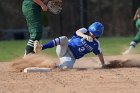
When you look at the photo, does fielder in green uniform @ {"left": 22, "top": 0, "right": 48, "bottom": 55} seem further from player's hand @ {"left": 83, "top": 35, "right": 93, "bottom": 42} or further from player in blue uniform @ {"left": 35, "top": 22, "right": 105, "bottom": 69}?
→ player's hand @ {"left": 83, "top": 35, "right": 93, "bottom": 42}

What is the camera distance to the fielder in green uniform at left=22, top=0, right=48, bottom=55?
9315 mm

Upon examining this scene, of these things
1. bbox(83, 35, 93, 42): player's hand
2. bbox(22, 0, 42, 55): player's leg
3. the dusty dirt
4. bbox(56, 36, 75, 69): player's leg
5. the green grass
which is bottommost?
the dusty dirt

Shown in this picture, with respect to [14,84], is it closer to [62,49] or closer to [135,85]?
[135,85]

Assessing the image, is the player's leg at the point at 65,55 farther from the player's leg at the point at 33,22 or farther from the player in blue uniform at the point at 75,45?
the player's leg at the point at 33,22

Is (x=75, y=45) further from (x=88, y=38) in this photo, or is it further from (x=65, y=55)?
(x=88, y=38)

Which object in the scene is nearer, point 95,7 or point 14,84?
point 14,84

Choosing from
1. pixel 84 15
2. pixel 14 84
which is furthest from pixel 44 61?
pixel 84 15

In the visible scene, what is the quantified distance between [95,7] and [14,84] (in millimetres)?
25926

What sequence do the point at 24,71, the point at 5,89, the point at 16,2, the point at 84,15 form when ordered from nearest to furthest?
1. the point at 5,89
2. the point at 24,71
3. the point at 84,15
4. the point at 16,2

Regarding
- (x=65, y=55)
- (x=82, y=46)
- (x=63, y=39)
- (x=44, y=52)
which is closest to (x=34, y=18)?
(x=63, y=39)

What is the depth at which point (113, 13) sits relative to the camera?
3353 centimetres

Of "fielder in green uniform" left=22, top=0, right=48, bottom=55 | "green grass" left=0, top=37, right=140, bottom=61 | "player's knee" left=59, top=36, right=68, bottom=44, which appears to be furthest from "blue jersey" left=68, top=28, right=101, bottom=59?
"green grass" left=0, top=37, right=140, bottom=61

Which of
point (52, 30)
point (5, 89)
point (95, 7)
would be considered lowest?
point (5, 89)

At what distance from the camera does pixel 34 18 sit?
30.8ft
